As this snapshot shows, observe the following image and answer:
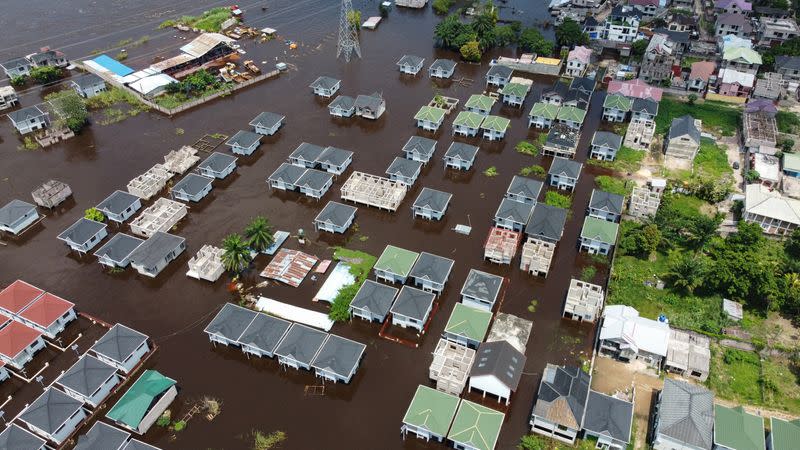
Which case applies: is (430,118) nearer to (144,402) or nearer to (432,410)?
(432,410)

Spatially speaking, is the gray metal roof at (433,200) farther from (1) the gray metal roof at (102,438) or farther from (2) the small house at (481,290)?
(1) the gray metal roof at (102,438)

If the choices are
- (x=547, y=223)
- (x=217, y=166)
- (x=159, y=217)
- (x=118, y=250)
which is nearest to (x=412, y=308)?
(x=547, y=223)

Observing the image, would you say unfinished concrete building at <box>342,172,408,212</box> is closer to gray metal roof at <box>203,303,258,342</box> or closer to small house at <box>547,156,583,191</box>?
small house at <box>547,156,583,191</box>

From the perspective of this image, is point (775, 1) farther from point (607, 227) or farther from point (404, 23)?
point (607, 227)

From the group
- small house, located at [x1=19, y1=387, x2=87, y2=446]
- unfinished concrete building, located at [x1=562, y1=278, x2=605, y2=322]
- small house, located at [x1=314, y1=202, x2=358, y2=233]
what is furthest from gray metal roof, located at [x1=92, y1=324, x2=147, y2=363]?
unfinished concrete building, located at [x1=562, y1=278, x2=605, y2=322]

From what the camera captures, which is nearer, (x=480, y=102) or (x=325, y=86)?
(x=480, y=102)

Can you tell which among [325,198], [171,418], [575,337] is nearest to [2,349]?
[171,418]
